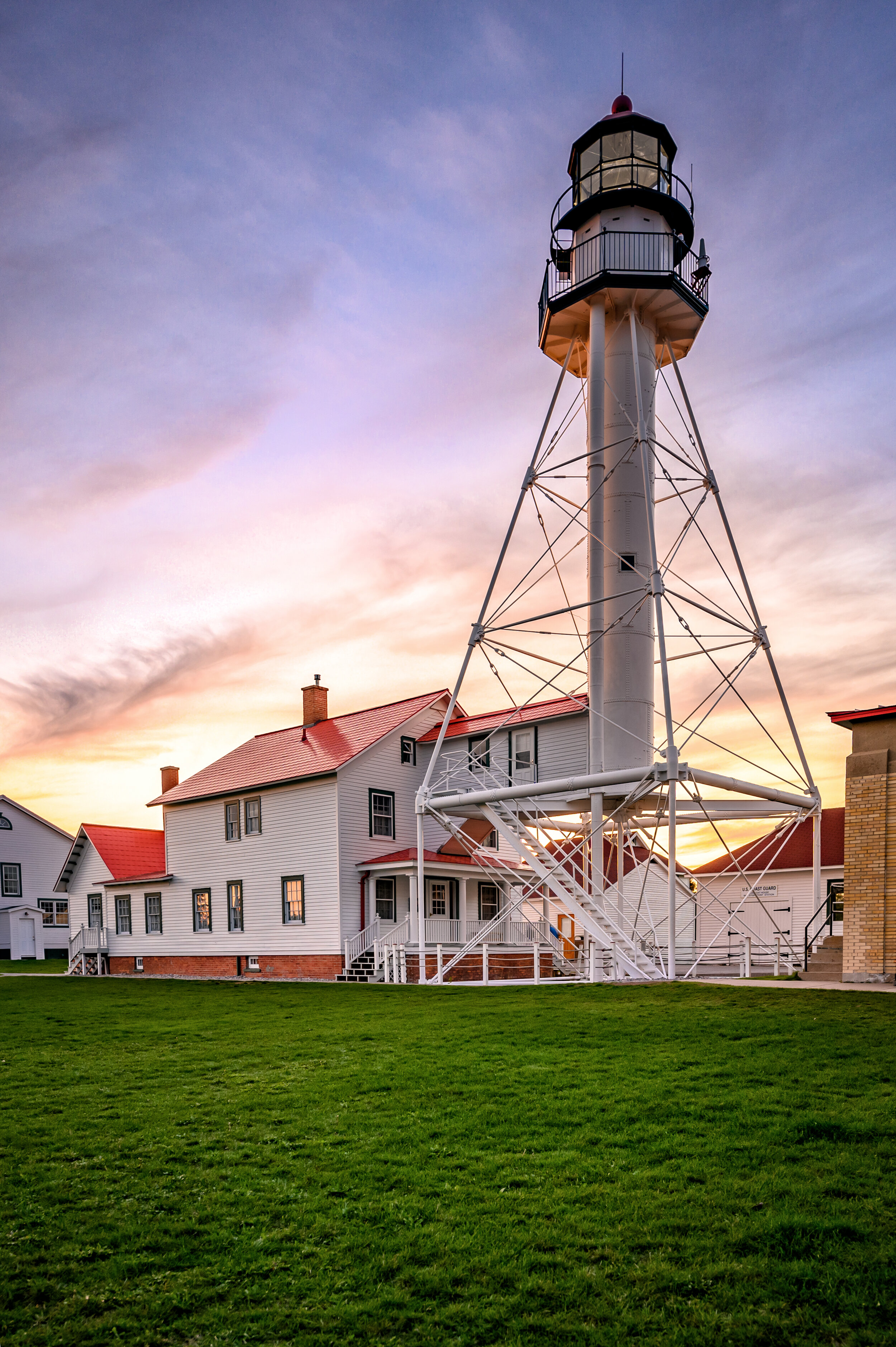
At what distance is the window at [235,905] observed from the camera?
31594 mm

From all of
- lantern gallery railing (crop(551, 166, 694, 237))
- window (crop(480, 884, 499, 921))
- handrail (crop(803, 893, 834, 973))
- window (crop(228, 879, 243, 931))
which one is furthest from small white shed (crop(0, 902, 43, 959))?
lantern gallery railing (crop(551, 166, 694, 237))

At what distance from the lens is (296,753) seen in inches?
1255

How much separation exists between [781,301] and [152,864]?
3171cm

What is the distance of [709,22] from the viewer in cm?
1588

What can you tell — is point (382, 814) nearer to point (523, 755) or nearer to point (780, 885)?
point (523, 755)

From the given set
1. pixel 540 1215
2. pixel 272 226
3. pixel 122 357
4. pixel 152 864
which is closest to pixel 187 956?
pixel 152 864

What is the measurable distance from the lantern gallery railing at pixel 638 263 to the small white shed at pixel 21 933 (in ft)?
136

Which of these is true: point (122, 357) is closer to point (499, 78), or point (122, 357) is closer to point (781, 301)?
point (499, 78)

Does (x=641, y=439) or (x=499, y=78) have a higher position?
(x=499, y=78)

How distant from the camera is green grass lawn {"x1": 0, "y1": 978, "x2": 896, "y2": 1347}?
4.55 metres

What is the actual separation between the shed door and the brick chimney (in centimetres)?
2410

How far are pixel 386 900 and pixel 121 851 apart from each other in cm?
1521

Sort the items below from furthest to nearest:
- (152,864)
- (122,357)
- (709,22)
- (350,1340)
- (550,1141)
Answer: (152,864), (122,357), (709,22), (550,1141), (350,1340)

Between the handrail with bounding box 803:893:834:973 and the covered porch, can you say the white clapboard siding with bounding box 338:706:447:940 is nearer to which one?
the covered porch
